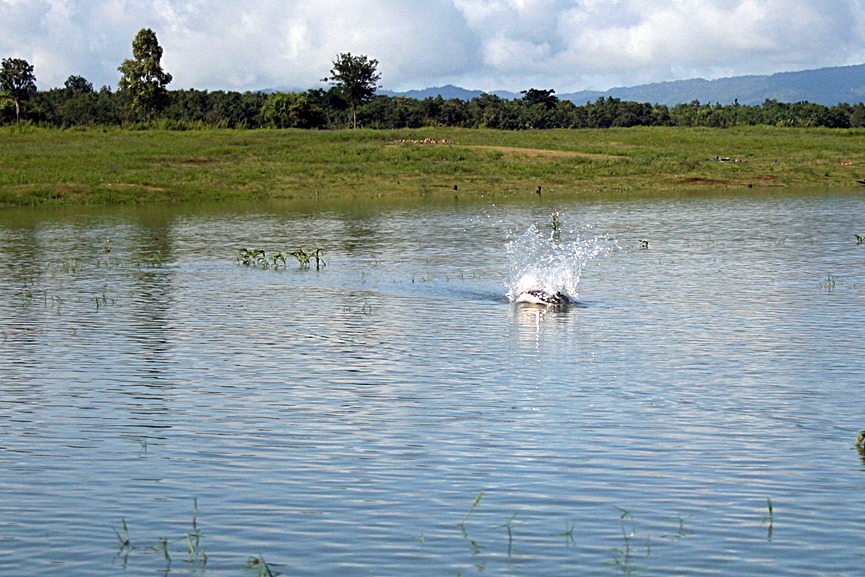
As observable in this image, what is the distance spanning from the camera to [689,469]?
962 centimetres

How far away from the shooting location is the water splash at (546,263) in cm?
Answer: 2084

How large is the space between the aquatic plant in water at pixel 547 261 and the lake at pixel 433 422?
0.17 metres

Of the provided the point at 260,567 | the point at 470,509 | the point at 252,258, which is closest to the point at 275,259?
the point at 252,258

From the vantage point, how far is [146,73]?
104312 mm

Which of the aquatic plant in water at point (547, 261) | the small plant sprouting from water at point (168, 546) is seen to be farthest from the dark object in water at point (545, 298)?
the small plant sprouting from water at point (168, 546)

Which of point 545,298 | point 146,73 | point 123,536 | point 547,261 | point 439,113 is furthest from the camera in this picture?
point 439,113

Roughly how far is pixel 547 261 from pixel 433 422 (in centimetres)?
1410

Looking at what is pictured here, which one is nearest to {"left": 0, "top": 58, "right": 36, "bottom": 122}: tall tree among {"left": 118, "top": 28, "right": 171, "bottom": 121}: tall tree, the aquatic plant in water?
{"left": 118, "top": 28, "right": 171, "bottom": 121}: tall tree

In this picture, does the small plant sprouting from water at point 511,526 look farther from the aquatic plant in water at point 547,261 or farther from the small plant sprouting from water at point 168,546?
the aquatic plant in water at point 547,261

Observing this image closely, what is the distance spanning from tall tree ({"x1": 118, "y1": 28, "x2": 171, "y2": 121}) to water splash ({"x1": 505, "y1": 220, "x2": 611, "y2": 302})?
7501cm

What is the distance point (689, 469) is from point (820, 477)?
0.97 metres

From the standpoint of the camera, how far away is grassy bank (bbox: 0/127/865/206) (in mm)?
53844

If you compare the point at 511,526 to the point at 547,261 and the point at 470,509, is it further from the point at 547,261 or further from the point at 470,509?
the point at 547,261

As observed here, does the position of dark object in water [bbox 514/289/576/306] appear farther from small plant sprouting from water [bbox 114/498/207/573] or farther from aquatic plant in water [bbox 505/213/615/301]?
small plant sprouting from water [bbox 114/498/207/573]
